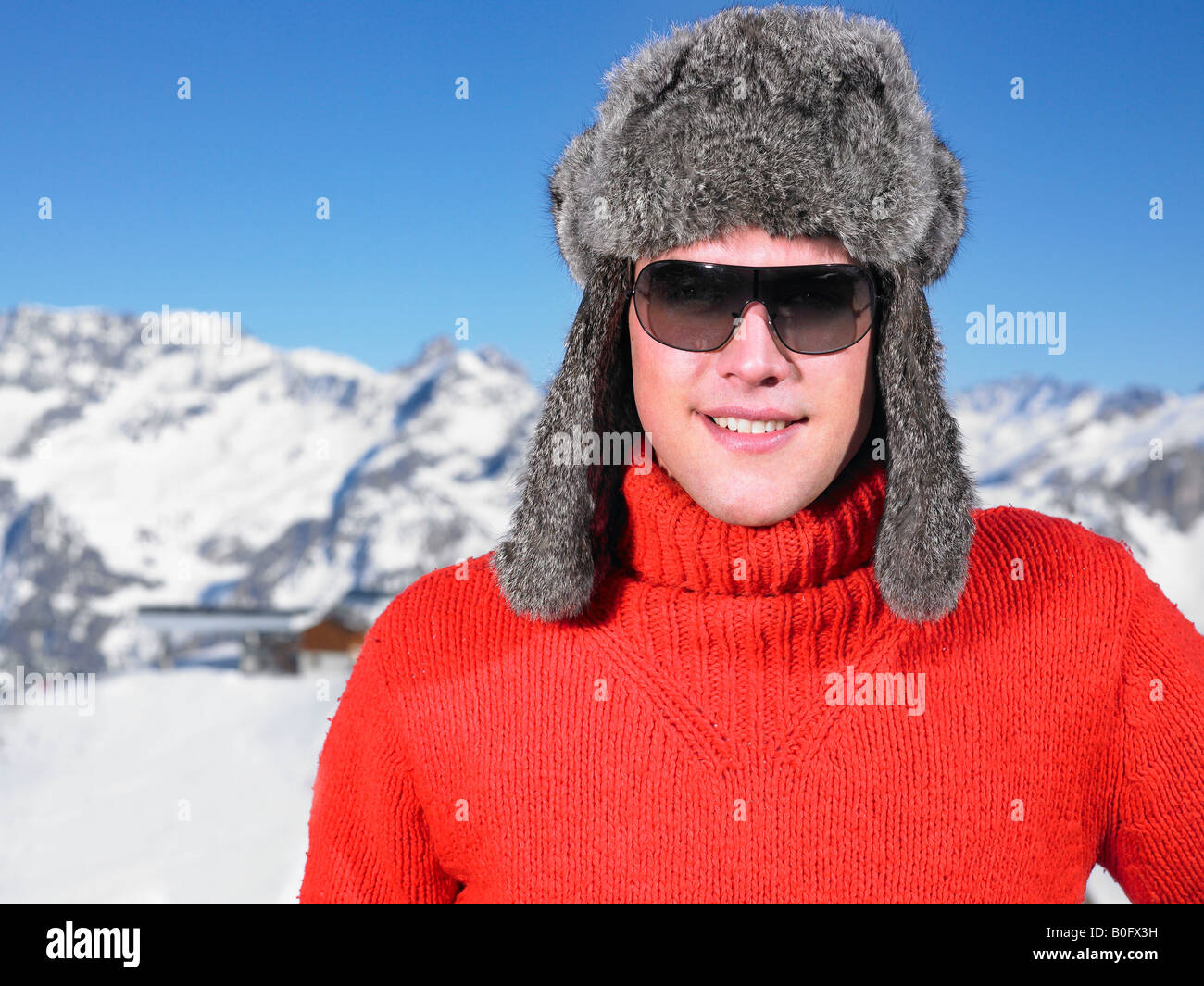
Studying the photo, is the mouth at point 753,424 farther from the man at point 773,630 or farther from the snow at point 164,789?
the snow at point 164,789

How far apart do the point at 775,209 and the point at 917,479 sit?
796mm

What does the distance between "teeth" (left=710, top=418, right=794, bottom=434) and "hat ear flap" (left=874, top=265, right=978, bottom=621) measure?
41 cm

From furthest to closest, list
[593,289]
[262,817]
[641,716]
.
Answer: [262,817]
[593,289]
[641,716]

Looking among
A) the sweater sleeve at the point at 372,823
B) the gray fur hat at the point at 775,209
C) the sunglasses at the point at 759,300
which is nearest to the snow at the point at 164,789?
the sweater sleeve at the point at 372,823

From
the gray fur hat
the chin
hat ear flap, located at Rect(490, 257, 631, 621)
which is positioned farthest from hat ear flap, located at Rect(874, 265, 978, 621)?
hat ear flap, located at Rect(490, 257, 631, 621)

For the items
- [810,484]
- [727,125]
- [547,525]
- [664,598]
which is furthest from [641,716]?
[727,125]

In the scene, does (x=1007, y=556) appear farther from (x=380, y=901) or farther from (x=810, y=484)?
(x=380, y=901)

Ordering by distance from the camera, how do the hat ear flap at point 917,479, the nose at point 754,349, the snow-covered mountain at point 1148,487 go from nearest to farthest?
1. the nose at point 754,349
2. the hat ear flap at point 917,479
3. the snow-covered mountain at point 1148,487

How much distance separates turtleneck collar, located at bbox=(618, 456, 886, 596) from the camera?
89.7 inches

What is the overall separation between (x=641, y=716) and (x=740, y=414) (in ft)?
2.70

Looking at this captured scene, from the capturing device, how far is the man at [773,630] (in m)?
2.24

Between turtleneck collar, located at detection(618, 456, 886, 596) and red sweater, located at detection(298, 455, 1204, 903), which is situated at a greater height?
turtleneck collar, located at detection(618, 456, 886, 596)

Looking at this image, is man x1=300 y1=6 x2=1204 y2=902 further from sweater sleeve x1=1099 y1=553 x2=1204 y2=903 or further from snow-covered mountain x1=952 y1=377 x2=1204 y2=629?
snow-covered mountain x1=952 y1=377 x2=1204 y2=629

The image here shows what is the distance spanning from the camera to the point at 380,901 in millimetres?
2412
